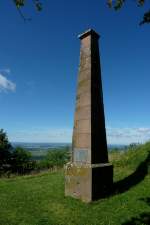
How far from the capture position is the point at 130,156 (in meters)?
16.2

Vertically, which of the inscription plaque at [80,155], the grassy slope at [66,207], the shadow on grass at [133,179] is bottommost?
the grassy slope at [66,207]

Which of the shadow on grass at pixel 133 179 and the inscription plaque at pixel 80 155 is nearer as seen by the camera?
the inscription plaque at pixel 80 155

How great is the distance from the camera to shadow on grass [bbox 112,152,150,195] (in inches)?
452

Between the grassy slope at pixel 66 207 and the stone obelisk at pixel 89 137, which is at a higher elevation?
the stone obelisk at pixel 89 137

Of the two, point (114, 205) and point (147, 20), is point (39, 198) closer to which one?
point (114, 205)

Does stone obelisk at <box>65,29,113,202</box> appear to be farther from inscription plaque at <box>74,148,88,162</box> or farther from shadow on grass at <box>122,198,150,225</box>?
shadow on grass at <box>122,198,150,225</box>

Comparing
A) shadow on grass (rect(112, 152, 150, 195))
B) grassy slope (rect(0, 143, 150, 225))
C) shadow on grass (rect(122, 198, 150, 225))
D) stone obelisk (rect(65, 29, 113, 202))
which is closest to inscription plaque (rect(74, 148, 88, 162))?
stone obelisk (rect(65, 29, 113, 202))

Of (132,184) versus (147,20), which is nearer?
(147,20)

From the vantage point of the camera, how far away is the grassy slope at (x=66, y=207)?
8422mm

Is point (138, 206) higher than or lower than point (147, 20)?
lower

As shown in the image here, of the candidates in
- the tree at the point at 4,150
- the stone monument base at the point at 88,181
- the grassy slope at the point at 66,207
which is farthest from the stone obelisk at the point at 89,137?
the tree at the point at 4,150

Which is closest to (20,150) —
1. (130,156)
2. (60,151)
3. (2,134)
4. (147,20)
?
(2,134)

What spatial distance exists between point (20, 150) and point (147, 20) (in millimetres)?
63049

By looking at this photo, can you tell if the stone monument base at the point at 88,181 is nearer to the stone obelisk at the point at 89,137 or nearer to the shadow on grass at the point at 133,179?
the stone obelisk at the point at 89,137
